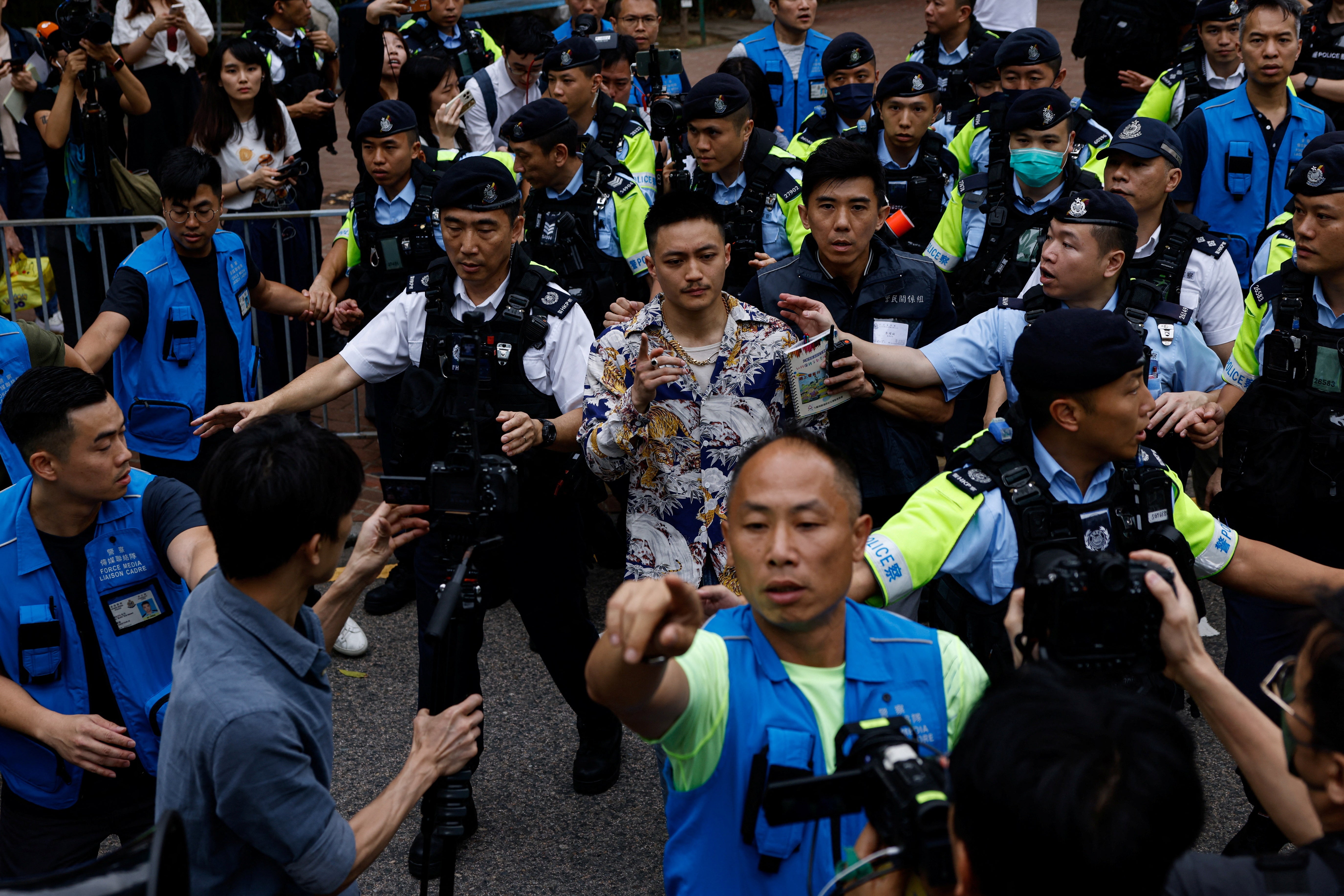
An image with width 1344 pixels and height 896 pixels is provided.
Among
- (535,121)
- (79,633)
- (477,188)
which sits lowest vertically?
(79,633)

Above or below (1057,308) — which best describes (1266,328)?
below

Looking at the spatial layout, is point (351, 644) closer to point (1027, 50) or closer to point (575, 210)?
point (575, 210)

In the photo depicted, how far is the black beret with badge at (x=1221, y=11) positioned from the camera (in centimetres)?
730

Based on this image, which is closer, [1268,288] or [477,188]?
[477,188]

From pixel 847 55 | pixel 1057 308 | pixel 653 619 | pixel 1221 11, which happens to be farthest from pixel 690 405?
pixel 1221 11

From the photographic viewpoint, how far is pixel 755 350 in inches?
167

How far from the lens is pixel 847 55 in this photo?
773 centimetres

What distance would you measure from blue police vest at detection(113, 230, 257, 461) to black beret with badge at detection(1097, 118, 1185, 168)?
4.26 meters

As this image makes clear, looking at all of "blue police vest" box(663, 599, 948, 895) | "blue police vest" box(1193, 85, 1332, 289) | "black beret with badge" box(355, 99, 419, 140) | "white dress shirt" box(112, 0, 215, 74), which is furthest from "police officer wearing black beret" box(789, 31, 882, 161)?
"blue police vest" box(663, 599, 948, 895)

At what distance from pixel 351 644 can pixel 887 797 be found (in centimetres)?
433

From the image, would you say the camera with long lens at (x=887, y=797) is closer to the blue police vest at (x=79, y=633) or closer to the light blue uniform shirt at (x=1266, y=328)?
the blue police vest at (x=79, y=633)

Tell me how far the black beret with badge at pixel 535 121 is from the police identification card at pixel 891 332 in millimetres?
2286

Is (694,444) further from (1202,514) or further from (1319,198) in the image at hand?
(1319,198)

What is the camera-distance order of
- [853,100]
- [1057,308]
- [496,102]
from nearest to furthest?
1. [1057,308]
2. [853,100]
3. [496,102]
